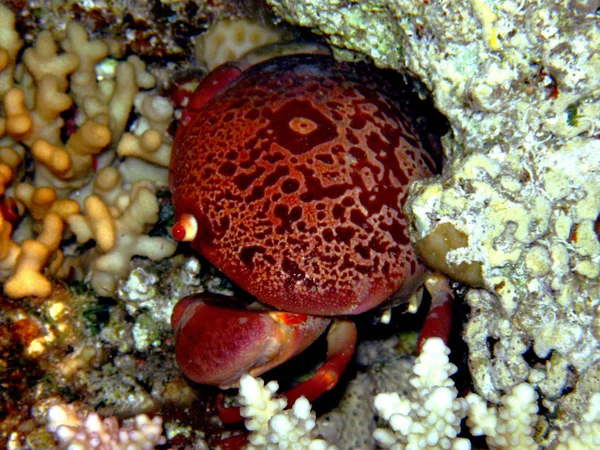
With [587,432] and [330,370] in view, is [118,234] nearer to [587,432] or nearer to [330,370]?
[330,370]

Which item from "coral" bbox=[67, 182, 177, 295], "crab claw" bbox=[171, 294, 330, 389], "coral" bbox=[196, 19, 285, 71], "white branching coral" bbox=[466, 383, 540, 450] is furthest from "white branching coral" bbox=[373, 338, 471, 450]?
"coral" bbox=[196, 19, 285, 71]

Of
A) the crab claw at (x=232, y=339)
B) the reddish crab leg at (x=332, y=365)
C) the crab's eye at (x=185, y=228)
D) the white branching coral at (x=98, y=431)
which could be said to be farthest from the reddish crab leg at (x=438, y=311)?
the white branching coral at (x=98, y=431)

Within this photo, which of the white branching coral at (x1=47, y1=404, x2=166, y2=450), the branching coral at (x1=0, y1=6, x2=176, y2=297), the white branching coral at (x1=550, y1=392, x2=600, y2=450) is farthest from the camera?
the branching coral at (x1=0, y1=6, x2=176, y2=297)

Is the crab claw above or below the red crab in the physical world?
below

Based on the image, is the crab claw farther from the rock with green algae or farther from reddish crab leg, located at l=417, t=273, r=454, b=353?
the rock with green algae

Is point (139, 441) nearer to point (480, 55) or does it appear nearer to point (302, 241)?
point (302, 241)

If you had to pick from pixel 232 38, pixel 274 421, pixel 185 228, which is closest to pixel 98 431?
pixel 274 421
